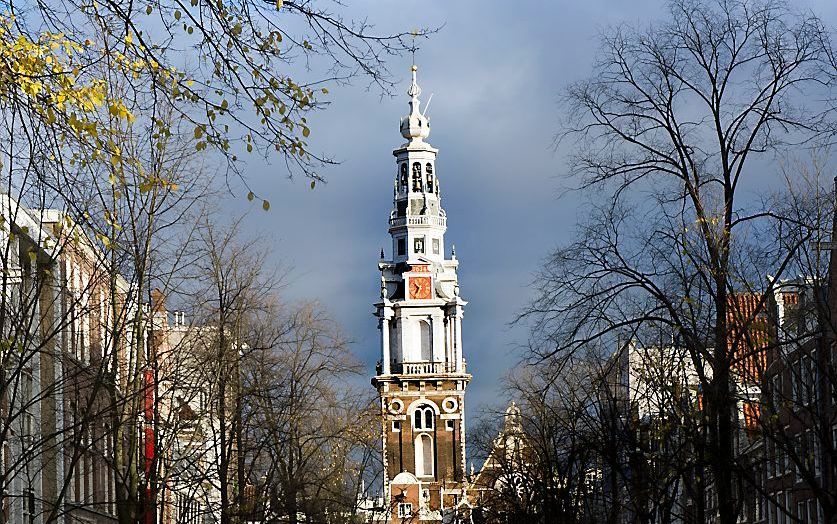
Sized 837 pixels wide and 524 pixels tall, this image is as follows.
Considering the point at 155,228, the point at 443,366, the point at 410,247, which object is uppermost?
the point at 410,247

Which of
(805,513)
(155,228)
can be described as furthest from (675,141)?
(805,513)

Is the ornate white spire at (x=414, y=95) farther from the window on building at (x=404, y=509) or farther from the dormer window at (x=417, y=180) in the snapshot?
the window on building at (x=404, y=509)

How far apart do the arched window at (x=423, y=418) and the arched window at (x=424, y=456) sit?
3.09 feet

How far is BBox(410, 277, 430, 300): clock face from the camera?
7062 inches

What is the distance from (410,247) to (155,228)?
145 m

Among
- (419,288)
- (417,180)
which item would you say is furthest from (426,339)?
(417,180)

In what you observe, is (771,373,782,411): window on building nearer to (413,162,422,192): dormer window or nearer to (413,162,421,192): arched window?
(413,162,421,192): arched window

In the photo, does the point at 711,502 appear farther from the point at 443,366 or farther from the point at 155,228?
the point at 443,366

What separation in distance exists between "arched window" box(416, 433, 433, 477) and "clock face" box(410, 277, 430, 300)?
50.4ft

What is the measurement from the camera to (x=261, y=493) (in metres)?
51.7

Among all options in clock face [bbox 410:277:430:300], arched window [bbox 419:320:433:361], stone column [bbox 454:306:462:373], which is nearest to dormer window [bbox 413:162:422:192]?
clock face [bbox 410:277:430:300]

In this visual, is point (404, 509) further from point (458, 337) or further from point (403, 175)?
point (403, 175)

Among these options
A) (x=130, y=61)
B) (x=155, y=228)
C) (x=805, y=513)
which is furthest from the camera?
(x=805, y=513)

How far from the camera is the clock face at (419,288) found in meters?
179
